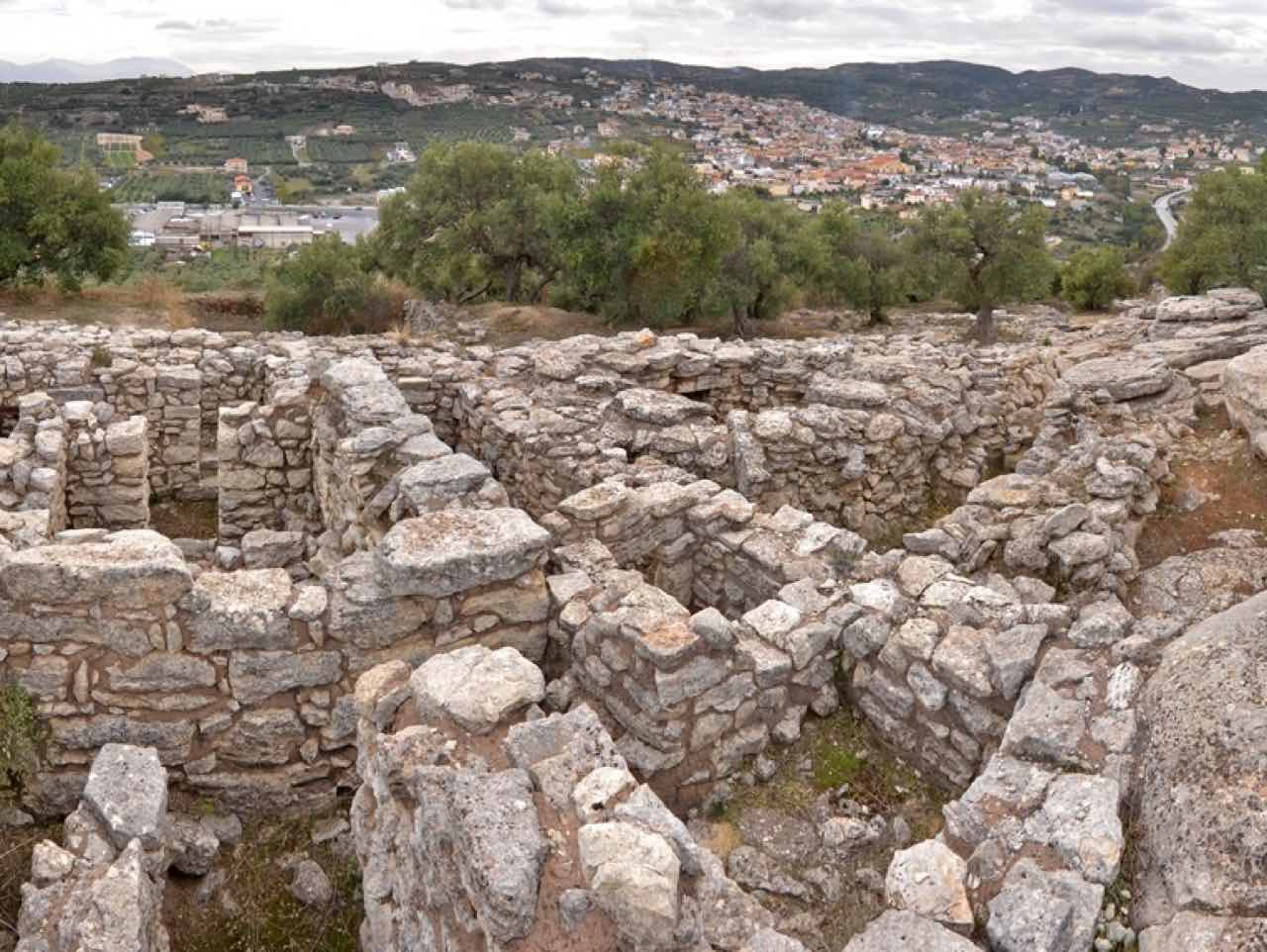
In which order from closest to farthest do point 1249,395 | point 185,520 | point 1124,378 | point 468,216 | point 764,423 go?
point 1249,395 → point 764,423 → point 185,520 → point 1124,378 → point 468,216

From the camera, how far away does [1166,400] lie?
1254cm

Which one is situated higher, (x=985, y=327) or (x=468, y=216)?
(x=468, y=216)

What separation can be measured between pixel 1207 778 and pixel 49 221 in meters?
27.4

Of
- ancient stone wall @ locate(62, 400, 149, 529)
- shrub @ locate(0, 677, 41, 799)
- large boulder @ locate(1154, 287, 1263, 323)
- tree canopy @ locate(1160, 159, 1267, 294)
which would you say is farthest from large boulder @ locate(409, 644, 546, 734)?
tree canopy @ locate(1160, 159, 1267, 294)

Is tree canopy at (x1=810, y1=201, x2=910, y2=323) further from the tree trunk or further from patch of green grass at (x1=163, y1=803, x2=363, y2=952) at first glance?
patch of green grass at (x1=163, y1=803, x2=363, y2=952)

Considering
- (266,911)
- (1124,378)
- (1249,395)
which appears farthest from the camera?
(1124,378)

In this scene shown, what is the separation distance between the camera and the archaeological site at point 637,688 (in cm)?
423

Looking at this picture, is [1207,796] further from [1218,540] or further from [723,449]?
[723,449]

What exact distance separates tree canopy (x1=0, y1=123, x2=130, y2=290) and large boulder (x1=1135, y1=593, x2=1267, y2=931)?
2692 cm

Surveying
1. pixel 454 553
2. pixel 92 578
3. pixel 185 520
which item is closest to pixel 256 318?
pixel 185 520

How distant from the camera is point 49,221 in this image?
78.6 feet

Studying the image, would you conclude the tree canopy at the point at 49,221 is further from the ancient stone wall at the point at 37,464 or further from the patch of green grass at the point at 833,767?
the patch of green grass at the point at 833,767

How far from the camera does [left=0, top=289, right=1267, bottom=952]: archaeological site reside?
167 inches

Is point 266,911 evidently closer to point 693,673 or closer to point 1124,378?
point 693,673
